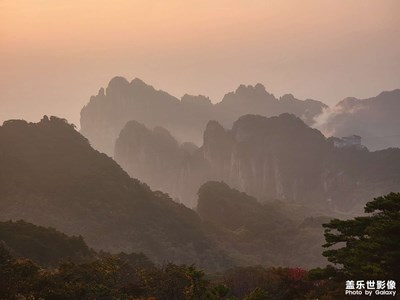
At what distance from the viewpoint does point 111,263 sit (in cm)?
2980

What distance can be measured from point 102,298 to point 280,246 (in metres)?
73.6

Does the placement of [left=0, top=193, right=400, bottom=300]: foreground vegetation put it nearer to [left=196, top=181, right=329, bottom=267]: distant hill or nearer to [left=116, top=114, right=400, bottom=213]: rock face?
[left=196, top=181, right=329, bottom=267]: distant hill

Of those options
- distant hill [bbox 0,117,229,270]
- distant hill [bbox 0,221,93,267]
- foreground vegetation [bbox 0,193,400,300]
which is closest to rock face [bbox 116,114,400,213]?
distant hill [bbox 0,117,229,270]

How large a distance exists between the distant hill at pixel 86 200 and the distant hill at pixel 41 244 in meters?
16.9

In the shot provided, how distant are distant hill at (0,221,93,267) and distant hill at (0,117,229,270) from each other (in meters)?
16.9

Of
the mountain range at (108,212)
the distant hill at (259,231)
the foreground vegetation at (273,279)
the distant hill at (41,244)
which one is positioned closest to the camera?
the foreground vegetation at (273,279)

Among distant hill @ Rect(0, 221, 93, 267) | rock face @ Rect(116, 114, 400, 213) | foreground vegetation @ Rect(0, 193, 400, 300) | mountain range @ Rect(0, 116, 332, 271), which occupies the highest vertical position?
rock face @ Rect(116, 114, 400, 213)

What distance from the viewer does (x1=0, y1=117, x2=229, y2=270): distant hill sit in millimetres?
71562

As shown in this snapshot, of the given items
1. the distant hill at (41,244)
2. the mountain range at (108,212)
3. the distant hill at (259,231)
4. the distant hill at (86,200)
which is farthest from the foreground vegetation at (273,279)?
the distant hill at (259,231)

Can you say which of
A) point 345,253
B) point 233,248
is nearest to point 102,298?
point 345,253

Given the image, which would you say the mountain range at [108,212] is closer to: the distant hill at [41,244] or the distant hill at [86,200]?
the distant hill at [86,200]

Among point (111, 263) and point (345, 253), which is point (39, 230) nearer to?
point (111, 263)

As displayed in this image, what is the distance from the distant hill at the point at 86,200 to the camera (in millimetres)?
71562

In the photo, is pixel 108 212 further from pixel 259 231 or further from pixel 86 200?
pixel 259 231
